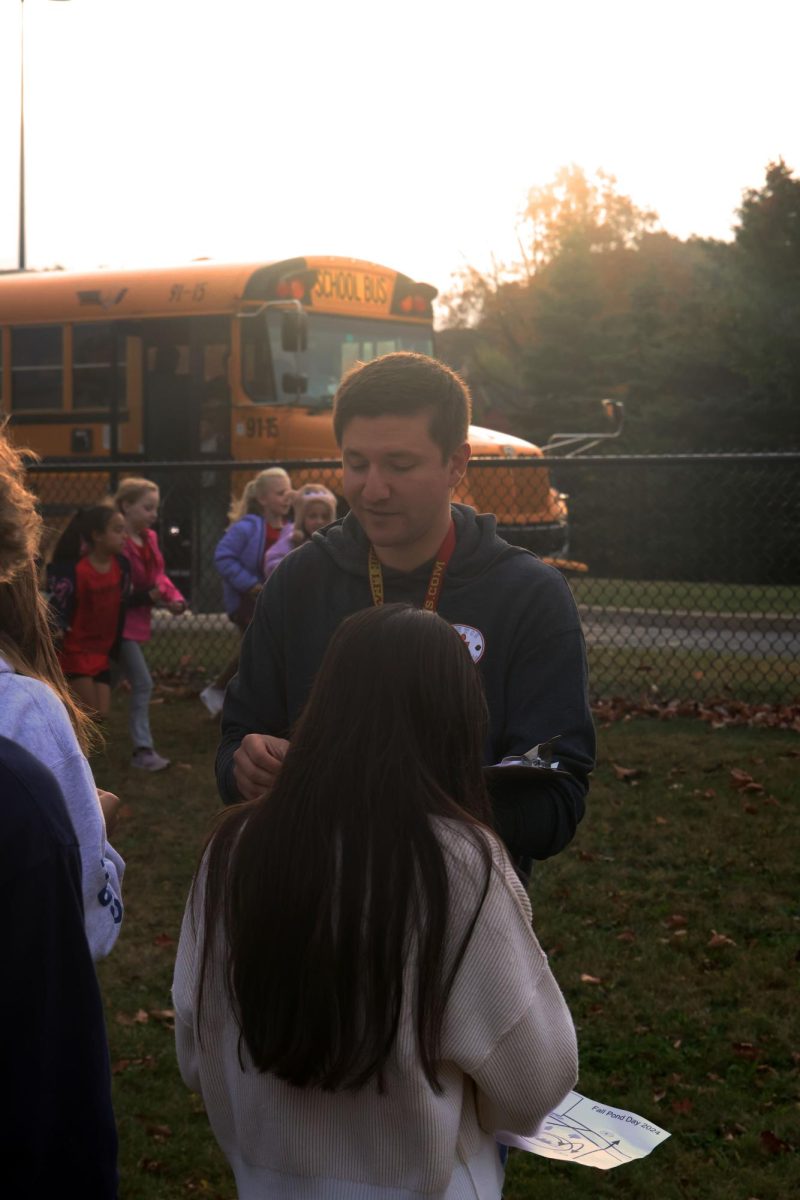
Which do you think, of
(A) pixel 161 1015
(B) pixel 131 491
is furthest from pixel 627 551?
(A) pixel 161 1015

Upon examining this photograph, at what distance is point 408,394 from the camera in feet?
9.09

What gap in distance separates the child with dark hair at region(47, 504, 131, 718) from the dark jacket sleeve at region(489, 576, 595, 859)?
5830 millimetres

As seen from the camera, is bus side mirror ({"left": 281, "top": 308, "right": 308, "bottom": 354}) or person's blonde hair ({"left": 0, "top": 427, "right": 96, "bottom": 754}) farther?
bus side mirror ({"left": 281, "top": 308, "right": 308, "bottom": 354})

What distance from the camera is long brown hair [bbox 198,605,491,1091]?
1.98 metres

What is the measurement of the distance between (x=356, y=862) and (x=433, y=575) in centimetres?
89

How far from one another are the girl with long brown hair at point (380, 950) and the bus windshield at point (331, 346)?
543 inches

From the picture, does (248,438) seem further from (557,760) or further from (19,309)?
(557,760)

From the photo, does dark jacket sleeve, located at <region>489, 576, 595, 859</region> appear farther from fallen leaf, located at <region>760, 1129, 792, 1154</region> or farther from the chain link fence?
the chain link fence

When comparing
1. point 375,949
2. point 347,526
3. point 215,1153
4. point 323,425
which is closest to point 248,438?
point 323,425

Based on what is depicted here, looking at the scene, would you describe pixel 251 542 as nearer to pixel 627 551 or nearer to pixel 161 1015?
pixel 161 1015

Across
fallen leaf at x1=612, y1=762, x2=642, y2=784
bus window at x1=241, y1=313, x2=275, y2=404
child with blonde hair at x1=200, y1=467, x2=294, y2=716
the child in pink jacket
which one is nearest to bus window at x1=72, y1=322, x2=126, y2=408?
bus window at x1=241, y1=313, x2=275, y2=404

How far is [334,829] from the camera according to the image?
2027 mm

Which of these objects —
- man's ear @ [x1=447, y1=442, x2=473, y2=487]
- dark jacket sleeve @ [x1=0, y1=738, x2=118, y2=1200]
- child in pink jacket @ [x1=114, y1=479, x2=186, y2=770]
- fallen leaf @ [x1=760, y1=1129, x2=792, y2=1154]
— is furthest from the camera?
child in pink jacket @ [x1=114, y1=479, x2=186, y2=770]

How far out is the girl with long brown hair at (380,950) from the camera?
1987 mm
